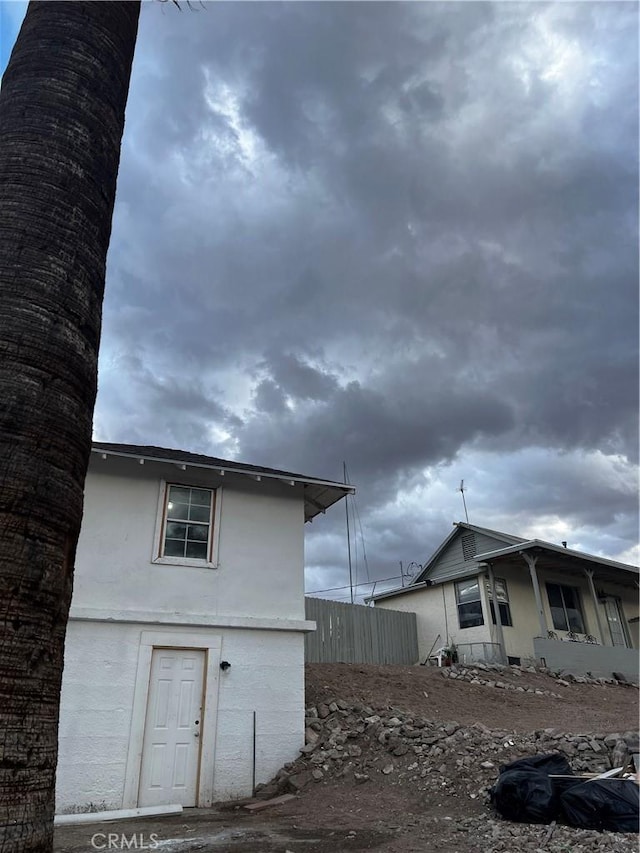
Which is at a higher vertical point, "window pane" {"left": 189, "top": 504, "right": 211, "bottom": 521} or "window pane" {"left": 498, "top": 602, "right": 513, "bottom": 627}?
"window pane" {"left": 189, "top": 504, "right": 211, "bottom": 521}

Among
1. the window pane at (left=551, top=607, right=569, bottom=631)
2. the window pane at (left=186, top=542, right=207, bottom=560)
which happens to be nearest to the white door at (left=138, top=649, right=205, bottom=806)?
the window pane at (left=186, top=542, right=207, bottom=560)

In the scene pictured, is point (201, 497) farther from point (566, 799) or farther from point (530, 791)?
point (566, 799)

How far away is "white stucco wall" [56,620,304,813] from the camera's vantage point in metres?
8.78

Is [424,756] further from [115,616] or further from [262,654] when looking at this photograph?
[115,616]

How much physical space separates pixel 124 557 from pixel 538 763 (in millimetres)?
6707

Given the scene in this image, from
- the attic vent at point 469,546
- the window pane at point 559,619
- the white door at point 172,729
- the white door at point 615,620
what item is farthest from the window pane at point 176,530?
the white door at point 615,620

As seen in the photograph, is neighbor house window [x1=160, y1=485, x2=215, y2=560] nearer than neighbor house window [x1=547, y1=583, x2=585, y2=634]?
Yes

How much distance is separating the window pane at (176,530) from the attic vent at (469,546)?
1264 centimetres

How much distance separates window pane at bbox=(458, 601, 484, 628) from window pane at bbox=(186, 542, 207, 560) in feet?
38.9

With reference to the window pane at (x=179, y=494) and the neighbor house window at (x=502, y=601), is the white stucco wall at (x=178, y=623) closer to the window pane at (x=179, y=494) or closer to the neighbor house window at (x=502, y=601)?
the window pane at (x=179, y=494)

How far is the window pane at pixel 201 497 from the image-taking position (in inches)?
438

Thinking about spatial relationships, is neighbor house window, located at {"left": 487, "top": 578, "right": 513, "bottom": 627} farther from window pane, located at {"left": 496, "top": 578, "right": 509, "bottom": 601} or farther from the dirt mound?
the dirt mound

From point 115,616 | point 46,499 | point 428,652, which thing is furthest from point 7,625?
point 428,652

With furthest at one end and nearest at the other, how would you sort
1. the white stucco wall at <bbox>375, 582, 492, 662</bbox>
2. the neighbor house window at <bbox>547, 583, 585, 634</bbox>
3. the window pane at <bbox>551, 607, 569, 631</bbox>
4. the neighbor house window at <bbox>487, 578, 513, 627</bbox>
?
the neighbor house window at <bbox>547, 583, 585, 634</bbox>
the window pane at <bbox>551, 607, 569, 631</bbox>
the white stucco wall at <bbox>375, 582, 492, 662</bbox>
the neighbor house window at <bbox>487, 578, 513, 627</bbox>
